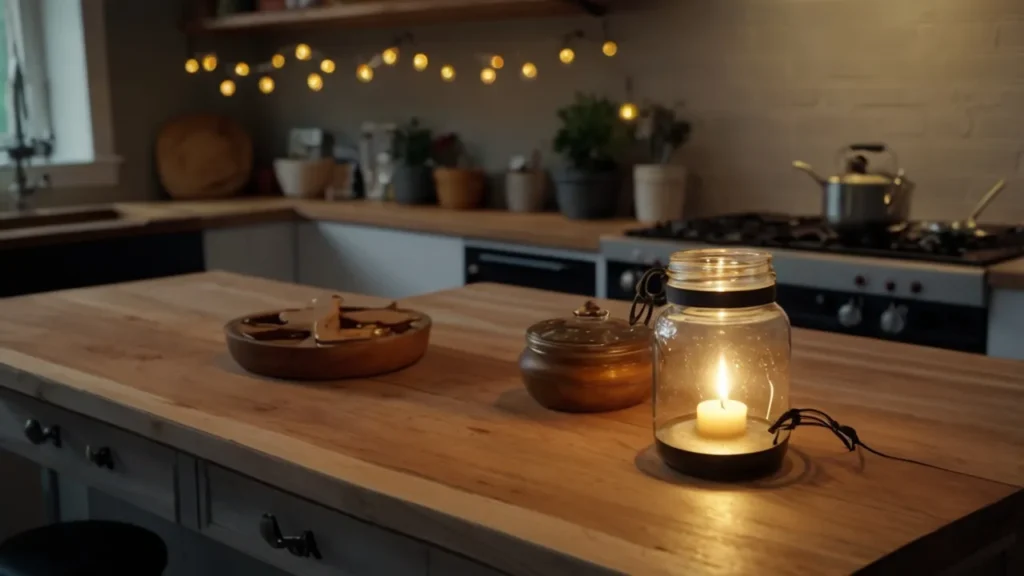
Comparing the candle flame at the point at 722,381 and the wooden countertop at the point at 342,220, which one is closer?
the candle flame at the point at 722,381

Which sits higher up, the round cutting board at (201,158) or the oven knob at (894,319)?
the round cutting board at (201,158)

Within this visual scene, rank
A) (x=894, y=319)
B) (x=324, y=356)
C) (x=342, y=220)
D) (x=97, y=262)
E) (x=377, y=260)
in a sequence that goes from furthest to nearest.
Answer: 1. (x=342, y=220)
2. (x=377, y=260)
3. (x=97, y=262)
4. (x=894, y=319)
5. (x=324, y=356)

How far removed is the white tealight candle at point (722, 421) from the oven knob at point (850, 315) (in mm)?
1462

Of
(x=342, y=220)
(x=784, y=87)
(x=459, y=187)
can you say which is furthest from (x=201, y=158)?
(x=784, y=87)

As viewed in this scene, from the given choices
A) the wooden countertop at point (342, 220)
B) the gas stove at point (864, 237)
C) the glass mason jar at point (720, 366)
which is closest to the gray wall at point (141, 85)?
the wooden countertop at point (342, 220)

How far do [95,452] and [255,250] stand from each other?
2548 millimetres

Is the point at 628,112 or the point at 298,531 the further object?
the point at 628,112

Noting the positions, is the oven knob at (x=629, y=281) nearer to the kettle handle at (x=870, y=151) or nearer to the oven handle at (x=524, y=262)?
the oven handle at (x=524, y=262)

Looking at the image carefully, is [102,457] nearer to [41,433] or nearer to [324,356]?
[41,433]

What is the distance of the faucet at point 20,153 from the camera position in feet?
14.0

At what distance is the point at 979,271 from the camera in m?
2.49

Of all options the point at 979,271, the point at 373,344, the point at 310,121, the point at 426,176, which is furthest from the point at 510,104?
the point at 373,344

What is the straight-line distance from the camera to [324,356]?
5.48 ft

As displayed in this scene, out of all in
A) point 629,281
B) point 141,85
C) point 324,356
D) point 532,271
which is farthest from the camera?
point 141,85
